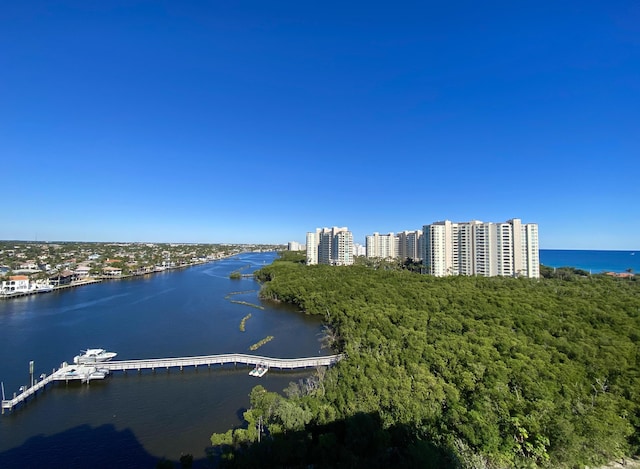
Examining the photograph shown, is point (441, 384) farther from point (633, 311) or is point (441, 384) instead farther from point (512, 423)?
point (633, 311)

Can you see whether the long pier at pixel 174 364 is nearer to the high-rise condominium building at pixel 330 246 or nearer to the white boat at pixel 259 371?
the white boat at pixel 259 371

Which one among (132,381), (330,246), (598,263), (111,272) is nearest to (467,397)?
(132,381)

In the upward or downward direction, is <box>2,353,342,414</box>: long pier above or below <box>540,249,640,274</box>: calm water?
below

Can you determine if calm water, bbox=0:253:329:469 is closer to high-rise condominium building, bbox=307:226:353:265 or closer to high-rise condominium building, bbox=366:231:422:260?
high-rise condominium building, bbox=307:226:353:265

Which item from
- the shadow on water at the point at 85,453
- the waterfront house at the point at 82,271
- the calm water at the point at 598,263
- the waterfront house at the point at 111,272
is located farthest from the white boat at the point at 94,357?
the calm water at the point at 598,263

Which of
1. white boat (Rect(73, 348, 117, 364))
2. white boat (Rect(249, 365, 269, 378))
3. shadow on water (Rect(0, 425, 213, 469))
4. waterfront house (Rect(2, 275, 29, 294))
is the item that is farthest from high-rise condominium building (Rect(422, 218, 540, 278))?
waterfront house (Rect(2, 275, 29, 294))

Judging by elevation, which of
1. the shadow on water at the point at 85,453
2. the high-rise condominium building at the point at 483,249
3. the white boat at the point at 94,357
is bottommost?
the shadow on water at the point at 85,453
